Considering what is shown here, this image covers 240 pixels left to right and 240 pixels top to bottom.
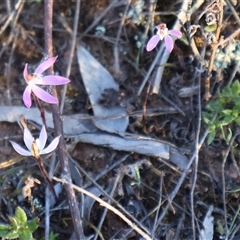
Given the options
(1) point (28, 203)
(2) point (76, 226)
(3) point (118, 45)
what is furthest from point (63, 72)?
(2) point (76, 226)

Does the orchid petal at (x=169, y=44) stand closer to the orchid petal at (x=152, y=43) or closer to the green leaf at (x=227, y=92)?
the orchid petal at (x=152, y=43)

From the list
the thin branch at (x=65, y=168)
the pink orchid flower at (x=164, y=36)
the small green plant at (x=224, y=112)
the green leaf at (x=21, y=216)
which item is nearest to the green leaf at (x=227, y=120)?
the small green plant at (x=224, y=112)

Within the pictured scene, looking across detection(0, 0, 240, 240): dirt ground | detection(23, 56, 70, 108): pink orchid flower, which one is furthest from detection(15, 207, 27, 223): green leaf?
detection(23, 56, 70, 108): pink orchid flower

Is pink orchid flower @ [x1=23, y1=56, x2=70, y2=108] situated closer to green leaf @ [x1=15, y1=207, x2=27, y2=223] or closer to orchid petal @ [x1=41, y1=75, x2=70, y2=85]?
orchid petal @ [x1=41, y1=75, x2=70, y2=85]

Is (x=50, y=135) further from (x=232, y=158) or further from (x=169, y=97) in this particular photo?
(x=232, y=158)

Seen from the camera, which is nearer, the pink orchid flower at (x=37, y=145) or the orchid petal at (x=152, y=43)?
the pink orchid flower at (x=37, y=145)

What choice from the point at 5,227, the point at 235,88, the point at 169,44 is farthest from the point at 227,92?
the point at 5,227
